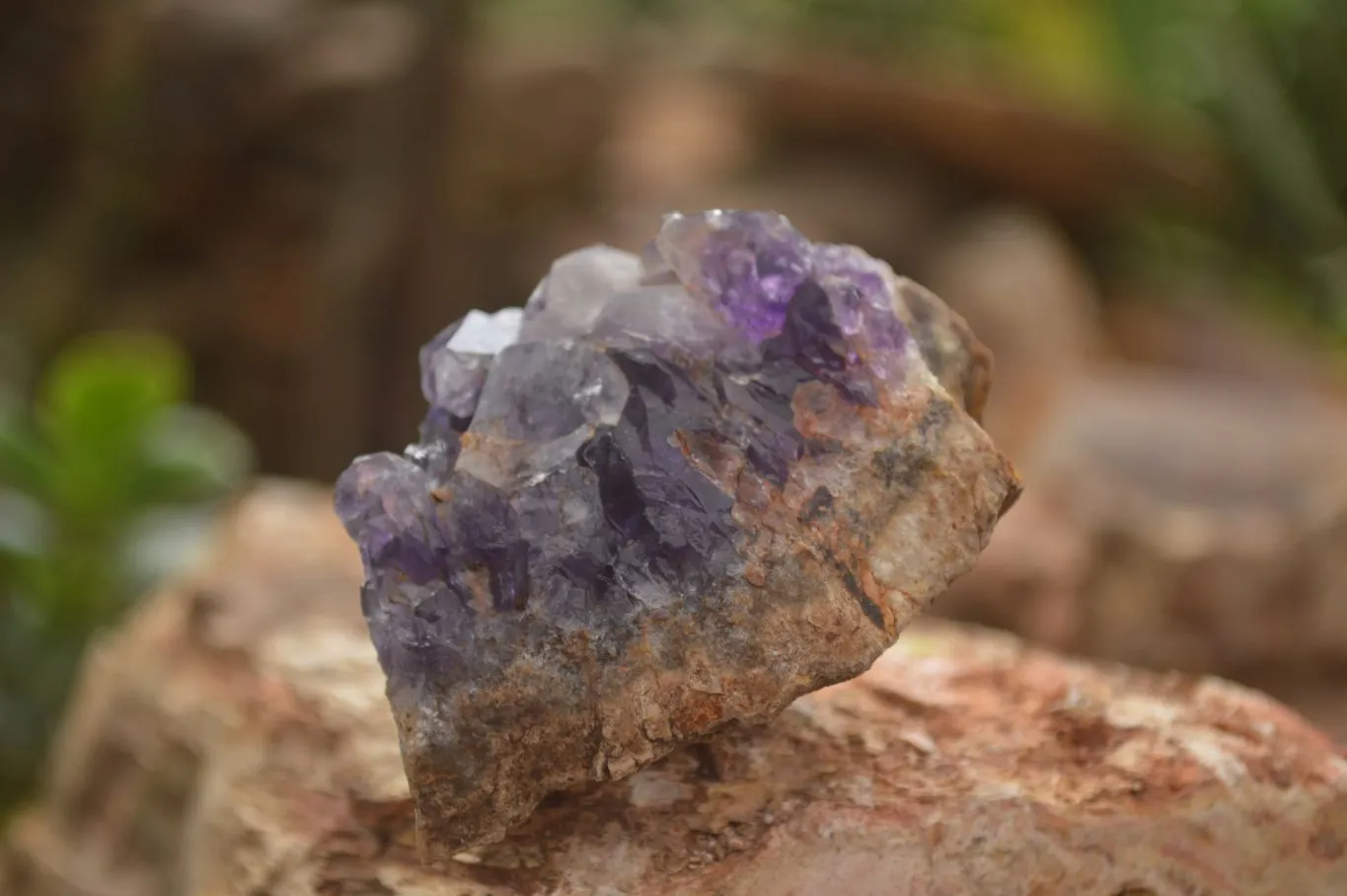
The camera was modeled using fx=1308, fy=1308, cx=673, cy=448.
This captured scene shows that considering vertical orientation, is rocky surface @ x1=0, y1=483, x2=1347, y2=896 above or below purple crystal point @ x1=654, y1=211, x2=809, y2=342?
below

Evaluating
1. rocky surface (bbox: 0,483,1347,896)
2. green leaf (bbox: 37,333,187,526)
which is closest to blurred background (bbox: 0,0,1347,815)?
green leaf (bbox: 37,333,187,526)

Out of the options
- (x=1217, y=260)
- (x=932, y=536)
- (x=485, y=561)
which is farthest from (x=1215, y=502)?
(x=1217, y=260)

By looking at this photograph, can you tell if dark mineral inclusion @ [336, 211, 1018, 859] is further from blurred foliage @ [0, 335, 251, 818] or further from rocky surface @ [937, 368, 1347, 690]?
blurred foliage @ [0, 335, 251, 818]

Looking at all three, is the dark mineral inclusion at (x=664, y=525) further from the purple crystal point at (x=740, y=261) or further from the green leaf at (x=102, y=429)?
the green leaf at (x=102, y=429)

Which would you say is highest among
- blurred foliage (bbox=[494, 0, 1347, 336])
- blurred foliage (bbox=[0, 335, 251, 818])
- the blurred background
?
blurred foliage (bbox=[494, 0, 1347, 336])

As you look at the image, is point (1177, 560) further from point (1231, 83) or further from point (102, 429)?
point (1231, 83)

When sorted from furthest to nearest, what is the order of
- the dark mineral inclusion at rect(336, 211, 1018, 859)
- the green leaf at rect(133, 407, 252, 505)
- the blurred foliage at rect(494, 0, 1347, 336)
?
the blurred foliage at rect(494, 0, 1347, 336), the green leaf at rect(133, 407, 252, 505), the dark mineral inclusion at rect(336, 211, 1018, 859)

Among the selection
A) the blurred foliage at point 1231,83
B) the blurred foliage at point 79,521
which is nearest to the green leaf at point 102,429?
the blurred foliage at point 79,521
